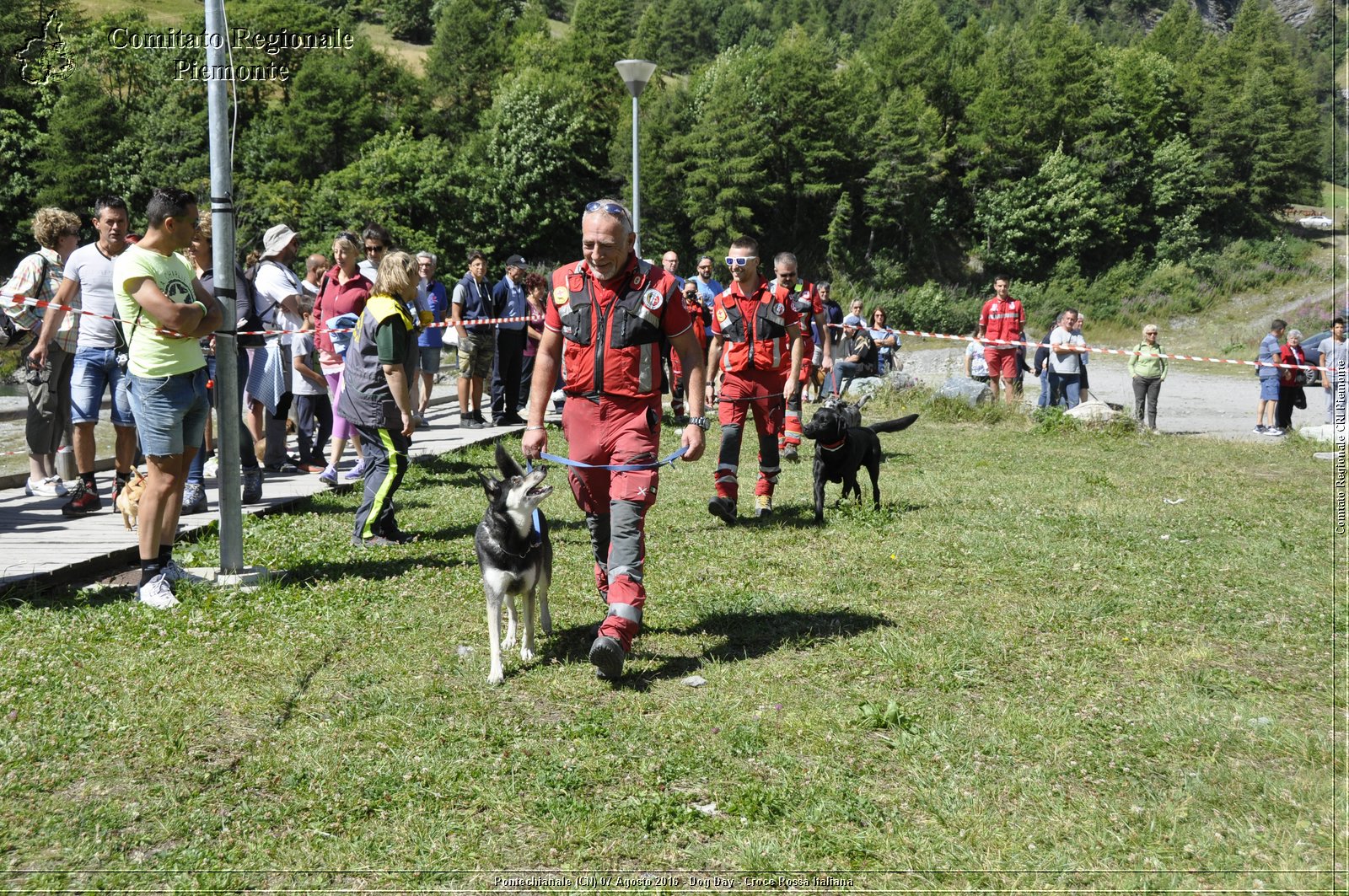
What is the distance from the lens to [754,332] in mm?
8359

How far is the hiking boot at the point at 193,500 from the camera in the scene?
8.22 metres

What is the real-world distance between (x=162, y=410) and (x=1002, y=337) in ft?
46.6

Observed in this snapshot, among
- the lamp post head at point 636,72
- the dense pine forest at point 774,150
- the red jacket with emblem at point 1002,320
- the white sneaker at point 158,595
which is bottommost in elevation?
the white sneaker at point 158,595

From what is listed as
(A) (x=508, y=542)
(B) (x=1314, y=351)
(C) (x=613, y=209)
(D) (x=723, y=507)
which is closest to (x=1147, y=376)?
(B) (x=1314, y=351)

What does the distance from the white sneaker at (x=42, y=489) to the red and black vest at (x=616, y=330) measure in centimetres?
589

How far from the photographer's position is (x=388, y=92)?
69375 mm

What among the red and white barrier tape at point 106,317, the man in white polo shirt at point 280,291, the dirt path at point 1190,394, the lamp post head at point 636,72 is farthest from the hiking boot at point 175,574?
the dirt path at point 1190,394

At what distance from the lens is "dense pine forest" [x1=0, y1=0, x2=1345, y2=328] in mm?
54594

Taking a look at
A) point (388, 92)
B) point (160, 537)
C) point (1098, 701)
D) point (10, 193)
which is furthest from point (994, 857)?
point (388, 92)

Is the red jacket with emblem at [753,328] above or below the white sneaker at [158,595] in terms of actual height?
above

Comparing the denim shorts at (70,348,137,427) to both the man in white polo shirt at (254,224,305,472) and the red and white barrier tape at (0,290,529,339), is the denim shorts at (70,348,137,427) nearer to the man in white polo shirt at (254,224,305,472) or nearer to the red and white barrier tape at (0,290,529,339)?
the red and white barrier tape at (0,290,529,339)

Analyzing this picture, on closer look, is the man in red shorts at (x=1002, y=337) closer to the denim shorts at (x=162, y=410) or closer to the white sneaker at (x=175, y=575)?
the white sneaker at (x=175, y=575)

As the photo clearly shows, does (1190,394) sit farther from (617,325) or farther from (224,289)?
(224,289)

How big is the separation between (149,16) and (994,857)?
92170 millimetres
